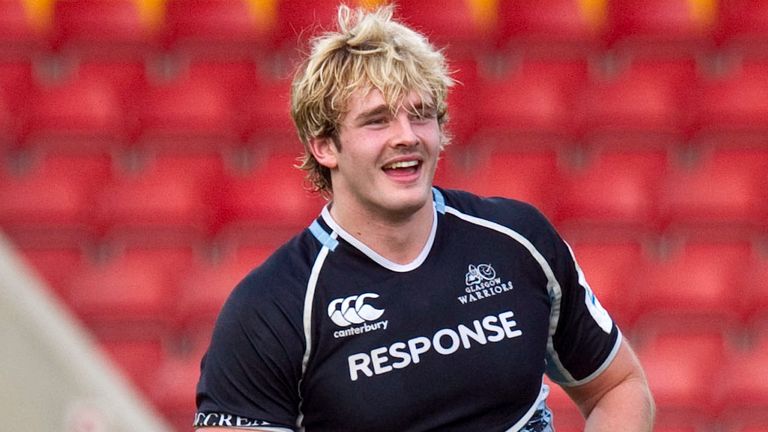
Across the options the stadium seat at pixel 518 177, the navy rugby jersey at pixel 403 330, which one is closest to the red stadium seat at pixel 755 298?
the stadium seat at pixel 518 177

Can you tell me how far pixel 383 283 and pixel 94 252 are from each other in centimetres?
290

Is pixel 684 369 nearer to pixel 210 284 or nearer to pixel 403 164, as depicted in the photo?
pixel 210 284

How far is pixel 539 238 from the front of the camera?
8.10ft

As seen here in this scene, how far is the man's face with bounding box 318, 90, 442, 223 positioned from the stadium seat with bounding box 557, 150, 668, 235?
2.74 m

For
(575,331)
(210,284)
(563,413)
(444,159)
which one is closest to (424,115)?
(575,331)

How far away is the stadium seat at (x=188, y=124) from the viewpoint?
518 cm

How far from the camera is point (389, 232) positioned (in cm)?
243

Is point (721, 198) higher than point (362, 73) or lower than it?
lower

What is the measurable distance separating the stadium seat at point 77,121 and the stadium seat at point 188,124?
0.30ft

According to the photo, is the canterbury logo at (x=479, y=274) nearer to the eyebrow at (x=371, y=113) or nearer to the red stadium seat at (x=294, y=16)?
the eyebrow at (x=371, y=113)

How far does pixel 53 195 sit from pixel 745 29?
8.77ft

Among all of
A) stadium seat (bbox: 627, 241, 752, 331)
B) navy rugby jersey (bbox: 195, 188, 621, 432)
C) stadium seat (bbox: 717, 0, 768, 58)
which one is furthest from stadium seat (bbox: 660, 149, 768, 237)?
navy rugby jersey (bbox: 195, 188, 621, 432)

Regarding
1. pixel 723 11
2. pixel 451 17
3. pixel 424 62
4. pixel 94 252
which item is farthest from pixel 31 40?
pixel 424 62

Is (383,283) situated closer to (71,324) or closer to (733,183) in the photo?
(71,324)
